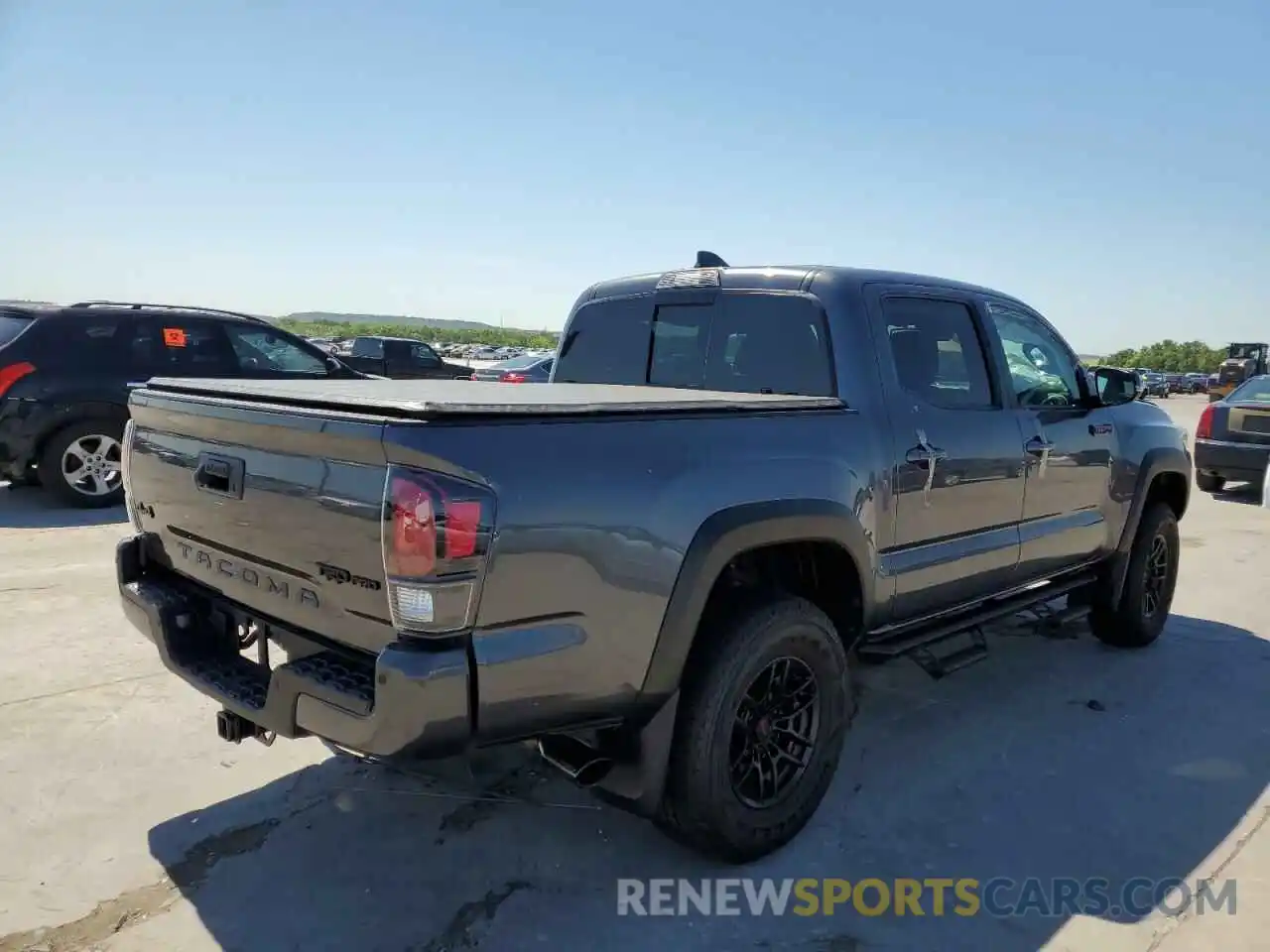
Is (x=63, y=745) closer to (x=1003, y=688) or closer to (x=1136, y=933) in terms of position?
(x=1136, y=933)

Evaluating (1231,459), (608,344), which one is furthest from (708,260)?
(1231,459)

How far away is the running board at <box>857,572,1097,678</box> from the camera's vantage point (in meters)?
3.48

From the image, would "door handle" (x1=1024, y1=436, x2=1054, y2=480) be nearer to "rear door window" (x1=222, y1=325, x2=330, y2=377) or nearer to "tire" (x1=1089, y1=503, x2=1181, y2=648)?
"tire" (x1=1089, y1=503, x2=1181, y2=648)

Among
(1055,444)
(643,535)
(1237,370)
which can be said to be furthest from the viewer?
(1237,370)

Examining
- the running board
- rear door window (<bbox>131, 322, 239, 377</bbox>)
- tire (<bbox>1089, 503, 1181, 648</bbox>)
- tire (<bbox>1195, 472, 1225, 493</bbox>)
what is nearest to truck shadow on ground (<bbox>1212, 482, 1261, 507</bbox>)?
tire (<bbox>1195, 472, 1225, 493</bbox>)

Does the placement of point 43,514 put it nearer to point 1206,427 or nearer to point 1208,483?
point 1206,427

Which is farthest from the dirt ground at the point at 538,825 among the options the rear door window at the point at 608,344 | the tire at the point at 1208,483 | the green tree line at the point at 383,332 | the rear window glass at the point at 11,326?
the green tree line at the point at 383,332

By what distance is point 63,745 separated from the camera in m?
3.58

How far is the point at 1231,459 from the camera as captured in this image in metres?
10.9

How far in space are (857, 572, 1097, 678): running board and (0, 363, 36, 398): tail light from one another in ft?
24.0

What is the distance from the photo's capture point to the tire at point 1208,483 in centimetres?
1150

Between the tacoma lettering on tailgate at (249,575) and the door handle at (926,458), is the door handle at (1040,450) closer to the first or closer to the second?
the door handle at (926,458)

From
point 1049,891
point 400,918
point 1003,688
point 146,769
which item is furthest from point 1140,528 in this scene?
point 146,769

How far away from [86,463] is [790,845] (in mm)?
7323
